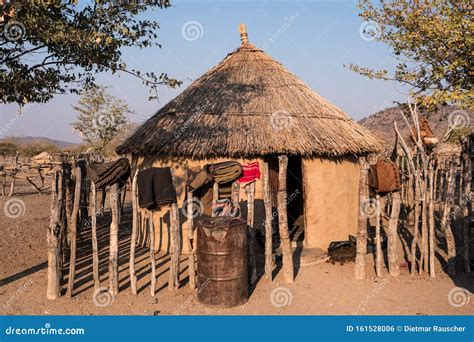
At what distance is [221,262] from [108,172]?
278cm

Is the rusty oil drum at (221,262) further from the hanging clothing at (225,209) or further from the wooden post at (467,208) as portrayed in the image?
the wooden post at (467,208)

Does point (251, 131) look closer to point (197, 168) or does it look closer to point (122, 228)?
point (197, 168)

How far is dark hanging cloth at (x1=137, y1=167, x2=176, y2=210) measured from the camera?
6430 mm

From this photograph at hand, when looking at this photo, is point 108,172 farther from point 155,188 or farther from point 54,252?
point 54,252

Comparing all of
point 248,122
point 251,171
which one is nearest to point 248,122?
point 248,122

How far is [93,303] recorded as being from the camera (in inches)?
220

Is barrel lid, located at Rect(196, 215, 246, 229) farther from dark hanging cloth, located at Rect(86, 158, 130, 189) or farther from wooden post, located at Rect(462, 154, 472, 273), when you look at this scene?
wooden post, located at Rect(462, 154, 472, 273)

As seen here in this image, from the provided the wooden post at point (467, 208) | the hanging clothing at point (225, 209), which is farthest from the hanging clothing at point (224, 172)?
the wooden post at point (467, 208)

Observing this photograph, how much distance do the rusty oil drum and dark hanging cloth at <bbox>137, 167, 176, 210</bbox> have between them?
1.11 m

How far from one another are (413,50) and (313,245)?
5.73 metres

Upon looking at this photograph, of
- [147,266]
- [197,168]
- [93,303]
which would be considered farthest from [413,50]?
[93,303]

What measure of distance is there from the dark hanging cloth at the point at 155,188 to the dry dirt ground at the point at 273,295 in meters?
1.29

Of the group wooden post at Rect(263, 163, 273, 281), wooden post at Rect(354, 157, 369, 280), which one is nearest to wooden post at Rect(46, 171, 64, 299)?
wooden post at Rect(263, 163, 273, 281)

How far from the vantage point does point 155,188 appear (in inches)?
255
